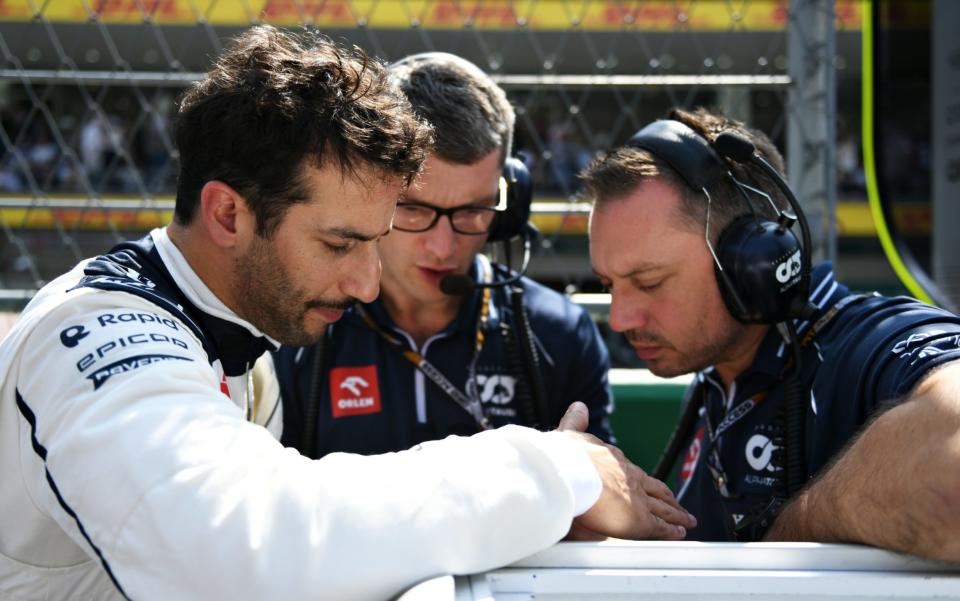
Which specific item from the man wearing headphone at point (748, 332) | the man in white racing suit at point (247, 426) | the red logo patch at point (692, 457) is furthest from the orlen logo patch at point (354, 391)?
the red logo patch at point (692, 457)

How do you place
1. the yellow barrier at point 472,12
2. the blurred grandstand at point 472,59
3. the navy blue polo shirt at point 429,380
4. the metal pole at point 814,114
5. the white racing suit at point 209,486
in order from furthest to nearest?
the yellow barrier at point 472,12
the blurred grandstand at point 472,59
the metal pole at point 814,114
the navy blue polo shirt at point 429,380
the white racing suit at point 209,486

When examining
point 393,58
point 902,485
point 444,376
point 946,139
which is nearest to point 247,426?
point 902,485

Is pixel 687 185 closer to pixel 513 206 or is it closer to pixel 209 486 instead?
pixel 513 206

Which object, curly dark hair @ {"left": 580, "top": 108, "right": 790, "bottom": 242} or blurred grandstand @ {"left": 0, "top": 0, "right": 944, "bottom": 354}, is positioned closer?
curly dark hair @ {"left": 580, "top": 108, "right": 790, "bottom": 242}

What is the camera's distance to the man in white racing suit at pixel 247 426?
38.7 inches

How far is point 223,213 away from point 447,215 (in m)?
0.71

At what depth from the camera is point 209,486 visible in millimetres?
984

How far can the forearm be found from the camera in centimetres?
107

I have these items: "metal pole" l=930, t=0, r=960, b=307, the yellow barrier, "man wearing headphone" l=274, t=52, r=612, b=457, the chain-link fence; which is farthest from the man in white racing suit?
the yellow barrier

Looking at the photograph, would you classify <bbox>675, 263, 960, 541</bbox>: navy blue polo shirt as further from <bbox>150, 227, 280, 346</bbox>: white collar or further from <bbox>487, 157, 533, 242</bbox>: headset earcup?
<bbox>150, 227, 280, 346</bbox>: white collar

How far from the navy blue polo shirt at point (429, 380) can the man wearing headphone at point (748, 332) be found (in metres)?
0.25

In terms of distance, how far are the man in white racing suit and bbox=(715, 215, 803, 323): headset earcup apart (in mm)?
489

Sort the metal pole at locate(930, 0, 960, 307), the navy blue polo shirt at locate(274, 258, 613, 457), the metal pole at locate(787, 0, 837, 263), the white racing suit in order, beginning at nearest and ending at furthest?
1. the white racing suit
2. the navy blue polo shirt at locate(274, 258, 613, 457)
3. the metal pole at locate(787, 0, 837, 263)
4. the metal pole at locate(930, 0, 960, 307)

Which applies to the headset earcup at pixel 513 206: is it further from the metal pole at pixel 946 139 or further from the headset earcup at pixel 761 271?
the metal pole at pixel 946 139
